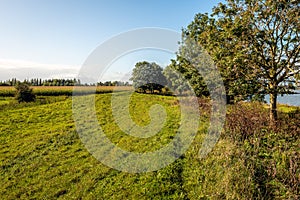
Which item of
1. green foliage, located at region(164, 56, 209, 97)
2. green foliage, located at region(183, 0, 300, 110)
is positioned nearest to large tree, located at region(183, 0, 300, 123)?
green foliage, located at region(183, 0, 300, 110)

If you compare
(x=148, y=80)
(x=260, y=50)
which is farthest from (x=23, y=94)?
(x=260, y=50)

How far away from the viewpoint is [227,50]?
15922 mm

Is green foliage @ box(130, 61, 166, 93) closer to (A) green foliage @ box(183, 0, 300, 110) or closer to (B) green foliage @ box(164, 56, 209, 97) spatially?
(B) green foliage @ box(164, 56, 209, 97)

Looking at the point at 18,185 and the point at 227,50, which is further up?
the point at 227,50

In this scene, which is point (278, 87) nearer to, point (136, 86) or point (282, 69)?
point (282, 69)

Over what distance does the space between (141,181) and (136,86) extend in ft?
144

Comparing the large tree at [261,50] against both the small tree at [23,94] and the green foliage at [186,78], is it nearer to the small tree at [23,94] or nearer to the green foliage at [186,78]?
the green foliage at [186,78]

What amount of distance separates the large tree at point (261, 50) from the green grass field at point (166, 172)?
3425mm

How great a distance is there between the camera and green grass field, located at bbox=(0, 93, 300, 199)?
278 inches

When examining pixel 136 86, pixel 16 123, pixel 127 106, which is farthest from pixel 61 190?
pixel 136 86

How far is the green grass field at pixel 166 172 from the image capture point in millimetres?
7055

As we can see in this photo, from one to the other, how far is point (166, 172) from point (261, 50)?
1137cm

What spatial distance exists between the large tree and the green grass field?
11.2 ft

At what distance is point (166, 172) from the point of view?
924 centimetres
